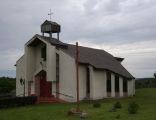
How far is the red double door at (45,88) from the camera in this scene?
39688 mm

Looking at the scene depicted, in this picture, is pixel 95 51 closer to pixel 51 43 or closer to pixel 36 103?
pixel 51 43

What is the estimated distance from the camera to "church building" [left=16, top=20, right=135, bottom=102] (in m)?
37.9

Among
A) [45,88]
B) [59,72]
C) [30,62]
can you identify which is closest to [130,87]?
[45,88]

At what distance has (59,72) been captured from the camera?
38469 millimetres

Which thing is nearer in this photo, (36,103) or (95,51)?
(36,103)

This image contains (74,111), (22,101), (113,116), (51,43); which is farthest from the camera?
(51,43)

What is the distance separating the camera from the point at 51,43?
3816 centimetres

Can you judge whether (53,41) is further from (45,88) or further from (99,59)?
(99,59)

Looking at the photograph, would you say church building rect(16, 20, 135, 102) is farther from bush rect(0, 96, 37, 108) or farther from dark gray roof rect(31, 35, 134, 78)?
bush rect(0, 96, 37, 108)

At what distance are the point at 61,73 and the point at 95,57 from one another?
6871 mm

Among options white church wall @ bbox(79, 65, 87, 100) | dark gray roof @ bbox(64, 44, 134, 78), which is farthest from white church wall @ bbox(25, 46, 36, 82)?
white church wall @ bbox(79, 65, 87, 100)

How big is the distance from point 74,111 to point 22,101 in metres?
11.1

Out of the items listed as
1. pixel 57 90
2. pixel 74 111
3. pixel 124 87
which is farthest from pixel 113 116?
pixel 124 87

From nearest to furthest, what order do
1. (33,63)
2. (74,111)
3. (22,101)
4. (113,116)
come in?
(113,116) → (74,111) → (22,101) → (33,63)
